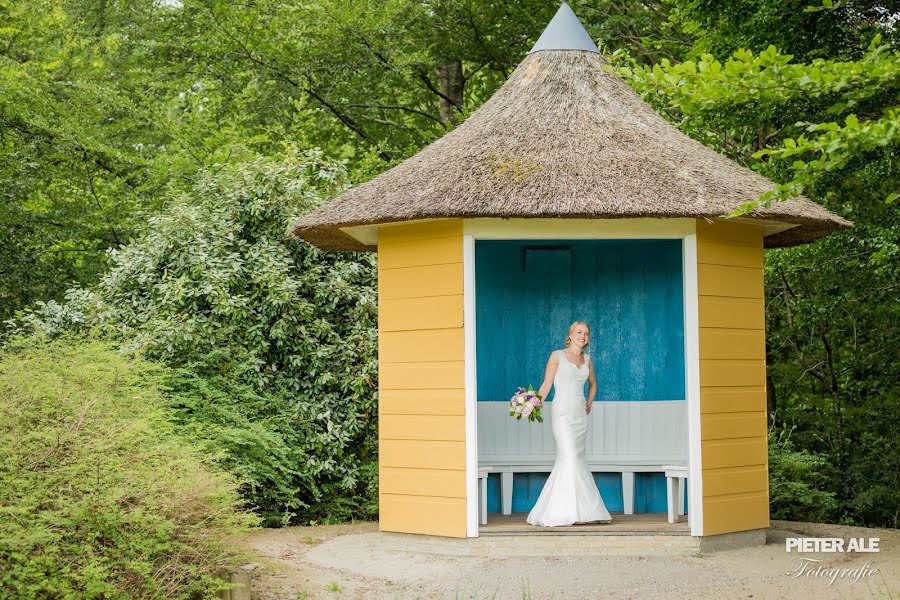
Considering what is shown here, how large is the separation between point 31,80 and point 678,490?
9596 mm

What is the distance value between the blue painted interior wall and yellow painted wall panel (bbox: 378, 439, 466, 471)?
152 cm

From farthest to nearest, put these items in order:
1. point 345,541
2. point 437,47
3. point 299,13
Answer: point 437,47
point 299,13
point 345,541

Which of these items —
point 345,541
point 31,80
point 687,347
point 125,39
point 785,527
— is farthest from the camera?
point 125,39

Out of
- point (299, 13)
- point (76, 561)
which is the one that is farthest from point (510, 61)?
point (76, 561)

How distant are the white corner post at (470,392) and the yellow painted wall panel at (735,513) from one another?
5.63 feet

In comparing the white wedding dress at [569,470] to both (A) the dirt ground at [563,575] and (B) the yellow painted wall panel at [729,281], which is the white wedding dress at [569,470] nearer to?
(A) the dirt ground at [563,575]

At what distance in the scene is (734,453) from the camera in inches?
329

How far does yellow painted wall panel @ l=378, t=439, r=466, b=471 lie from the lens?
8125 millimetres

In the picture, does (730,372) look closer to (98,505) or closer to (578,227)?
(578,227)

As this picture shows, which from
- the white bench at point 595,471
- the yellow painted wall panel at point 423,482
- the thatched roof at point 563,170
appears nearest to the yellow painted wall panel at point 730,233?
the thatched roof at point 563,170

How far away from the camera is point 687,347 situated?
8.19 m

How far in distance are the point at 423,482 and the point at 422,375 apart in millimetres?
815

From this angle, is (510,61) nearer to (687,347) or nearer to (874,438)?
(874,438)

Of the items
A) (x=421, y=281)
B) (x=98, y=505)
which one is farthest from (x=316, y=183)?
(x=98, y=505)
